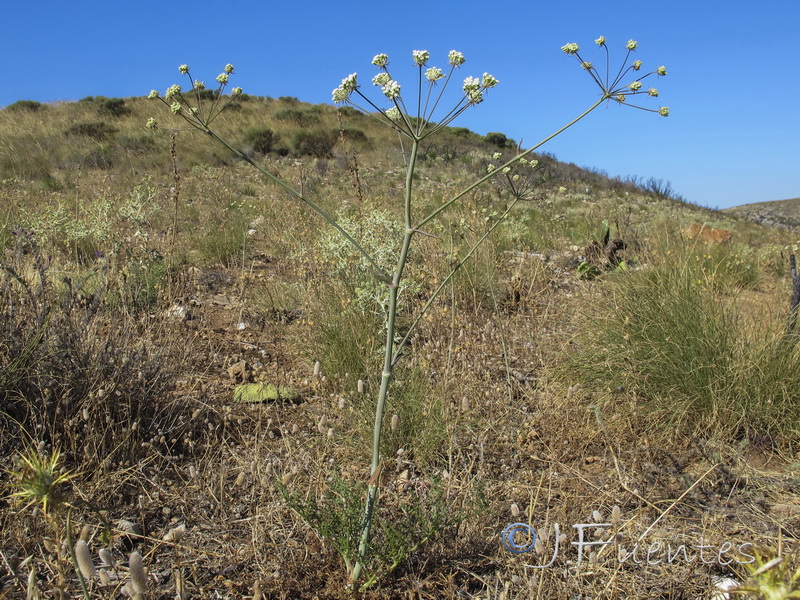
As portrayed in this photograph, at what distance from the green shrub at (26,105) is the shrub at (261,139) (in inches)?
404

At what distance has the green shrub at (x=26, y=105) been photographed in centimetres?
2156

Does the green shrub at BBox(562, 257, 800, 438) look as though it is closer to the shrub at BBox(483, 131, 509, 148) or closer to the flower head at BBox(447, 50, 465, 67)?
the flower head at BBox(447, 50, 465, 67)

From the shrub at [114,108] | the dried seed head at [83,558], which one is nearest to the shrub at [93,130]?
the shrub at [114,108]

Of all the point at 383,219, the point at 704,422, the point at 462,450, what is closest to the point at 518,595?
the point at 462,450

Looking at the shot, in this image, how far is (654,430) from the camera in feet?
8.06

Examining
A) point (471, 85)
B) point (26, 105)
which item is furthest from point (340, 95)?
point (26, 105)

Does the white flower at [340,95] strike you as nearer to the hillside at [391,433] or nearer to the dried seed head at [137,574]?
the hillside at [391,433]

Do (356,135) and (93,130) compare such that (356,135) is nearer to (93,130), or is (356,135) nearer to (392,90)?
(93,130)

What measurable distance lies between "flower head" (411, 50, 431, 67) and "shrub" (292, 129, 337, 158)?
1671cm

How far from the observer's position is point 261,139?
18.1m

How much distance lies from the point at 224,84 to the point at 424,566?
5.39 ft

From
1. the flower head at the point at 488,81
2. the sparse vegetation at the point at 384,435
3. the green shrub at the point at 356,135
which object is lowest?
the sparse vegetation at the point at 384,435

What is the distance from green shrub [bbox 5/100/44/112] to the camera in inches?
849

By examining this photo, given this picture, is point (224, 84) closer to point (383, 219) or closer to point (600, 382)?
point (600, 382)
